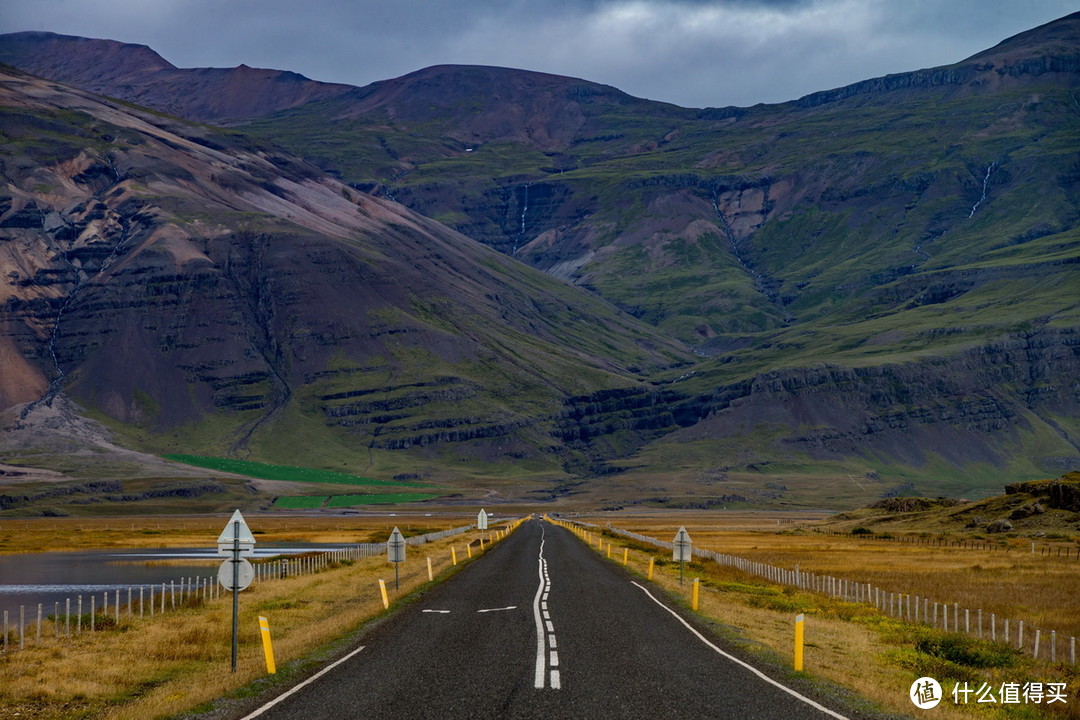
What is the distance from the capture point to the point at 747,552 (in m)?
89.3

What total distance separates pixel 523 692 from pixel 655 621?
12.7 meters

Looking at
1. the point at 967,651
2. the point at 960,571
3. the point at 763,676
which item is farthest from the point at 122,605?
the point at 960,571

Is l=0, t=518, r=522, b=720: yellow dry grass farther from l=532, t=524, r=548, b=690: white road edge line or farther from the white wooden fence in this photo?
the white wooden fence

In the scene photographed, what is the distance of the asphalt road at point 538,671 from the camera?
2098 cm

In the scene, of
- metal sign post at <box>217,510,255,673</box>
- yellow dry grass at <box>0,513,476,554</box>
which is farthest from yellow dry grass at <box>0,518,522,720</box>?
yellow dry grass at <box>0,513,476,554</box>

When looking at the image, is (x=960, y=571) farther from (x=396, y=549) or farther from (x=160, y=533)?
(x=160, y=533)

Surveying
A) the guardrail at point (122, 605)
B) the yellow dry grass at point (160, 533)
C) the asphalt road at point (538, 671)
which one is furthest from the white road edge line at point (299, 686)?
the yellow dry grass at point (160, 533)

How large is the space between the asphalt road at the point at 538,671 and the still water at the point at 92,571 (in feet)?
96.4

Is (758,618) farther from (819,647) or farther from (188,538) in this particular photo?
(188,538)

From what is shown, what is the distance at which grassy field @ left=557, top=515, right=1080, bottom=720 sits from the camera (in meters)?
23.9

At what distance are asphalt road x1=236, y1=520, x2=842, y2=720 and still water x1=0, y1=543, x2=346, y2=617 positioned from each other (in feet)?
96.4

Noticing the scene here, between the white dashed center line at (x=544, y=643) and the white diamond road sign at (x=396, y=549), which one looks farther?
the white diamond road sign at (x=396, y=549)

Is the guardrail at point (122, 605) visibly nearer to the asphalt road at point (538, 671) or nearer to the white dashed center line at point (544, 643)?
the asphalt road at point (538, 671)

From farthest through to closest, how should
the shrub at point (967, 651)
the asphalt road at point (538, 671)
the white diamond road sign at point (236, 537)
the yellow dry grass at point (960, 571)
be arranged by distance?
the yellow dry grass at point (960, 571) → the shrub at point (967, 651) → the white diamond road sign at point (236, 537) → the asphalt road at point (538, 671)
